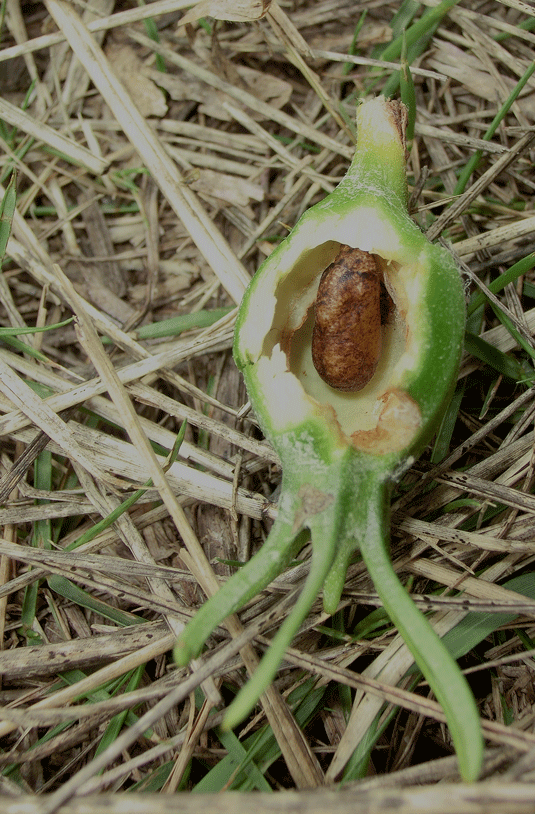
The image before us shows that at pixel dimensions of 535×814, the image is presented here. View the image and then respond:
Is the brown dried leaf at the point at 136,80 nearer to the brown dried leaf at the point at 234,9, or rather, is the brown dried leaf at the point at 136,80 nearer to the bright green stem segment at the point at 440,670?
the brown dried leaf at the point at 234,9

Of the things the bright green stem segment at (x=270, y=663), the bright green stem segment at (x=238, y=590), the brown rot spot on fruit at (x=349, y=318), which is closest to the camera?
the bright green stem segment at (x=270, y=663)

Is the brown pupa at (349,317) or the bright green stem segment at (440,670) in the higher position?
the brown pupa at (349,317)

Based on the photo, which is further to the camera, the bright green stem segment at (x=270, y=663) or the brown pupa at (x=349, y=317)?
the brown pupa at (x=349, y=317)

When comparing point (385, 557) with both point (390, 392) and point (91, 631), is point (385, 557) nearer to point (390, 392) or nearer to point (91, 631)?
point (390, 392)

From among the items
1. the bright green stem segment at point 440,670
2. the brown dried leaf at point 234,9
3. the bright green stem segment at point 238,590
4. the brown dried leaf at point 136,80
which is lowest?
the bright green stem segment at point 440,670

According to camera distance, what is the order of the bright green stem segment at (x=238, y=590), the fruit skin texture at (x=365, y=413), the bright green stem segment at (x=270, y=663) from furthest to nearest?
the fruit skin texture at (x=365, y=413) < the bright green stem segment at (x=238, y=590) < the bright green stem segment at (x=270, y=663)

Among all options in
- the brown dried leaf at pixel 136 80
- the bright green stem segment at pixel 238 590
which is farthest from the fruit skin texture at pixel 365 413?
the brown dried leaf at pixel 136 80

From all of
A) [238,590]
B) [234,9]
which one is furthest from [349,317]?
[234,9]
